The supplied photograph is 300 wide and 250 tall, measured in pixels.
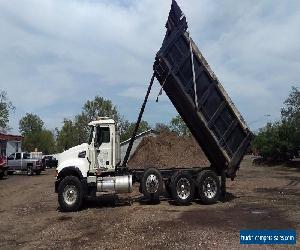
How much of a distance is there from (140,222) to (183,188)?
425 centimetres

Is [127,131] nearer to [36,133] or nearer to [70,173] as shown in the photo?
[70,173]

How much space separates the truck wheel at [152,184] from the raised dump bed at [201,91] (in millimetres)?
2373

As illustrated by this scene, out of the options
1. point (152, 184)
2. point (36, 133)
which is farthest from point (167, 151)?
point (36, 133)

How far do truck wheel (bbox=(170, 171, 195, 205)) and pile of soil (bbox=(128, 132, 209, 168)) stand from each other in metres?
23.3

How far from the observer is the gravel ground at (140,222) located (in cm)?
1032

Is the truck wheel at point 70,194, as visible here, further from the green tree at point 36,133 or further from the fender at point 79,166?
the green tree at point 36,133

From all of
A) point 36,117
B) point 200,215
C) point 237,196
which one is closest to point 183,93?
point 200,215

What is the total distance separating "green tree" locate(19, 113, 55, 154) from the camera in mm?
114250

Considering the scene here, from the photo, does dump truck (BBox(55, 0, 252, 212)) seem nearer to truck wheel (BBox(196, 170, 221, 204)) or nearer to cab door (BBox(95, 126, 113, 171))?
cab door (BBox(95, 126, 113, 171))

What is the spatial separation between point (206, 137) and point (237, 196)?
3804 mm

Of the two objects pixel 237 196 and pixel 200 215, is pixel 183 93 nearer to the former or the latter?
pixel 200 215

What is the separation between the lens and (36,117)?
398ft

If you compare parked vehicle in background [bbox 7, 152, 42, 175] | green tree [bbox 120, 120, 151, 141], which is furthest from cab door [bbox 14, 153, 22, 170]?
green tree [bbox 120, 120, 151, 141]

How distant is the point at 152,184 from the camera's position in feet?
53.9
